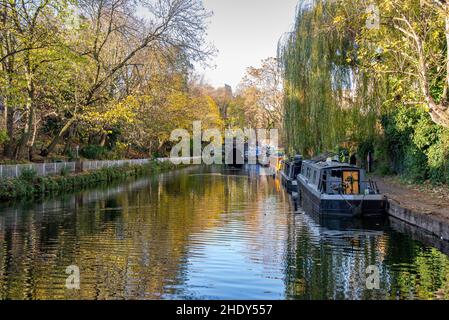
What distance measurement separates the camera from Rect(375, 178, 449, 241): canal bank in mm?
14023

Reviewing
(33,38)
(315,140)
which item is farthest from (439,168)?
(33,38)

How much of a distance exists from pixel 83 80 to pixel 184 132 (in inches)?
1284

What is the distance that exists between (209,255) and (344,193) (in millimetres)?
8841

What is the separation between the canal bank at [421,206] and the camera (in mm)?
14023

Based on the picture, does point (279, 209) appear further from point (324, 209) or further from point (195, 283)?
point (195, 283)

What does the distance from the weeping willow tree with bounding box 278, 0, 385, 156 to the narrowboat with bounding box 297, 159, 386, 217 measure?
449 cm

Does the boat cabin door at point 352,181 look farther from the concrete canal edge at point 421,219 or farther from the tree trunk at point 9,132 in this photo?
the tree trunk at point 9,132

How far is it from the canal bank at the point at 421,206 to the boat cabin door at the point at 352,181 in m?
1.27

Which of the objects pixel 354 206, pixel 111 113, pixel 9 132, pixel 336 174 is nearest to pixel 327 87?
pixel 336 174

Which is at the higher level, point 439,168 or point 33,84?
point 33,84

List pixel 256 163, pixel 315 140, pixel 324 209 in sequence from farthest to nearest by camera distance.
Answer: pixel 256 163 → pixel 315 140 → pixel 324 209

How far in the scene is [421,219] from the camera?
15180mm

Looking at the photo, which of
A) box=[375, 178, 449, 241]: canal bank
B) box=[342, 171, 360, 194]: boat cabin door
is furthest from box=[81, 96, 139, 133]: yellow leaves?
box=[375, 178, 449, 241]: canal bank
